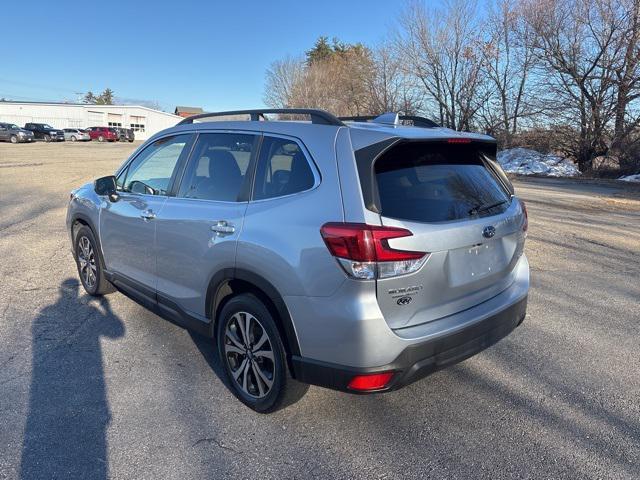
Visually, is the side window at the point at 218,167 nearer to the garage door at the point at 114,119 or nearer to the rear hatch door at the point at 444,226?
the rear hatch door at the point at 444,226

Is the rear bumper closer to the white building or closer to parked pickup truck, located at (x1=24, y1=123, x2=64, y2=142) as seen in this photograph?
parked pickup truck, located at (x1=24, y1=123, x2=64, y2=142)

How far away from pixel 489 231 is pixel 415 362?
914 mm

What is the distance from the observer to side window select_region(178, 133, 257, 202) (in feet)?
10.3

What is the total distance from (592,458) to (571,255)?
5.01 m

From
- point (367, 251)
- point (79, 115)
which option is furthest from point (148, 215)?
point (79, 115)

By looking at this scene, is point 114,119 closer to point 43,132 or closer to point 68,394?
point 43,132

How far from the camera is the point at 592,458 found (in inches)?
101

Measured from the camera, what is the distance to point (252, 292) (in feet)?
9.46

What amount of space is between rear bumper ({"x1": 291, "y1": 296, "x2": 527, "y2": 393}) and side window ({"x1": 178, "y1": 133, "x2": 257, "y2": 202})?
1.20m

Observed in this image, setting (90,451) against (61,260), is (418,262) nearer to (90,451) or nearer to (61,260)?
(90,451)

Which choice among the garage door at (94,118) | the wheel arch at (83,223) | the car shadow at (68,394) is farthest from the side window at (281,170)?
the garage door at (94,118)

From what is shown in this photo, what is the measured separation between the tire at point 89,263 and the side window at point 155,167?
2.59 ft

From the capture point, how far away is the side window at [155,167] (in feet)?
12.3

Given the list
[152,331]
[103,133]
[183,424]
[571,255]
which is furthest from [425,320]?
[103,133]
